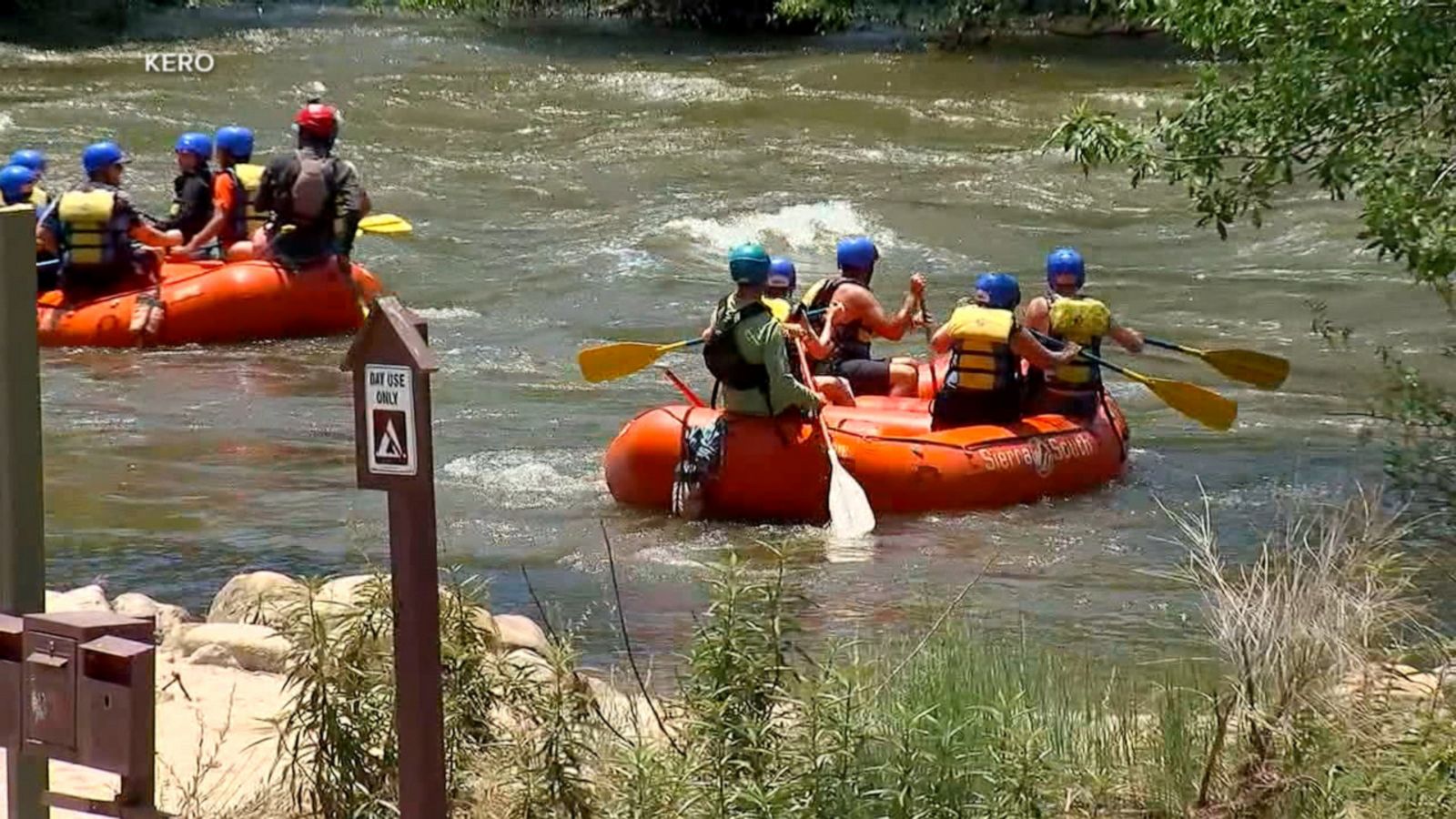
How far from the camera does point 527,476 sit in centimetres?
1008

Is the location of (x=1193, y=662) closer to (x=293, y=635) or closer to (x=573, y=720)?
(x=573, y=720)

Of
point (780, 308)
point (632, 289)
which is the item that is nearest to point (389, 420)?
point (780, 308)

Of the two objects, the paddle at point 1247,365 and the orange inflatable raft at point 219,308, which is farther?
the orange inflatable raft at point 219,308

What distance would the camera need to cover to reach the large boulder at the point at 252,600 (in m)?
6.56

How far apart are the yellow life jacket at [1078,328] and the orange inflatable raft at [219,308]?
4.76 m

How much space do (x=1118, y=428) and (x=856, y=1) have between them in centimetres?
2074

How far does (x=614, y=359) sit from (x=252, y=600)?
9.56ft

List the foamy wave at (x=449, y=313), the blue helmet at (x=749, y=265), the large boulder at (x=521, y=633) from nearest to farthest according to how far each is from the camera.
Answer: the large boulder at (x=521, y=633)
the blue helmet at (x=749, y=265)
the foamy wave at (x=449, y=313)

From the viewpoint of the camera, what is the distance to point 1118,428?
10086 mm

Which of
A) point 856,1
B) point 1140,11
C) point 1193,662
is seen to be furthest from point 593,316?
point 856,1

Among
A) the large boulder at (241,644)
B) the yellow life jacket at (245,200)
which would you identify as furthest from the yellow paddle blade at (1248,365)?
the yellow life jacket at (245,200)

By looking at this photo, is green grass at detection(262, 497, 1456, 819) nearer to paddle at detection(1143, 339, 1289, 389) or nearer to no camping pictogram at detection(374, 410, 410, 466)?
no camping pictogram at detection(374, 410, 410, 466)

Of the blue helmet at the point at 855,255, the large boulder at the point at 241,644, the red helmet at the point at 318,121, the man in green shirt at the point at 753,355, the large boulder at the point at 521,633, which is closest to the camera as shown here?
the large boulder at the point at 521,633

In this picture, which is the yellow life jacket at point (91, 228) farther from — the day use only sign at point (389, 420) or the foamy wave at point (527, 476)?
the day use only sign at point (389, 420)
